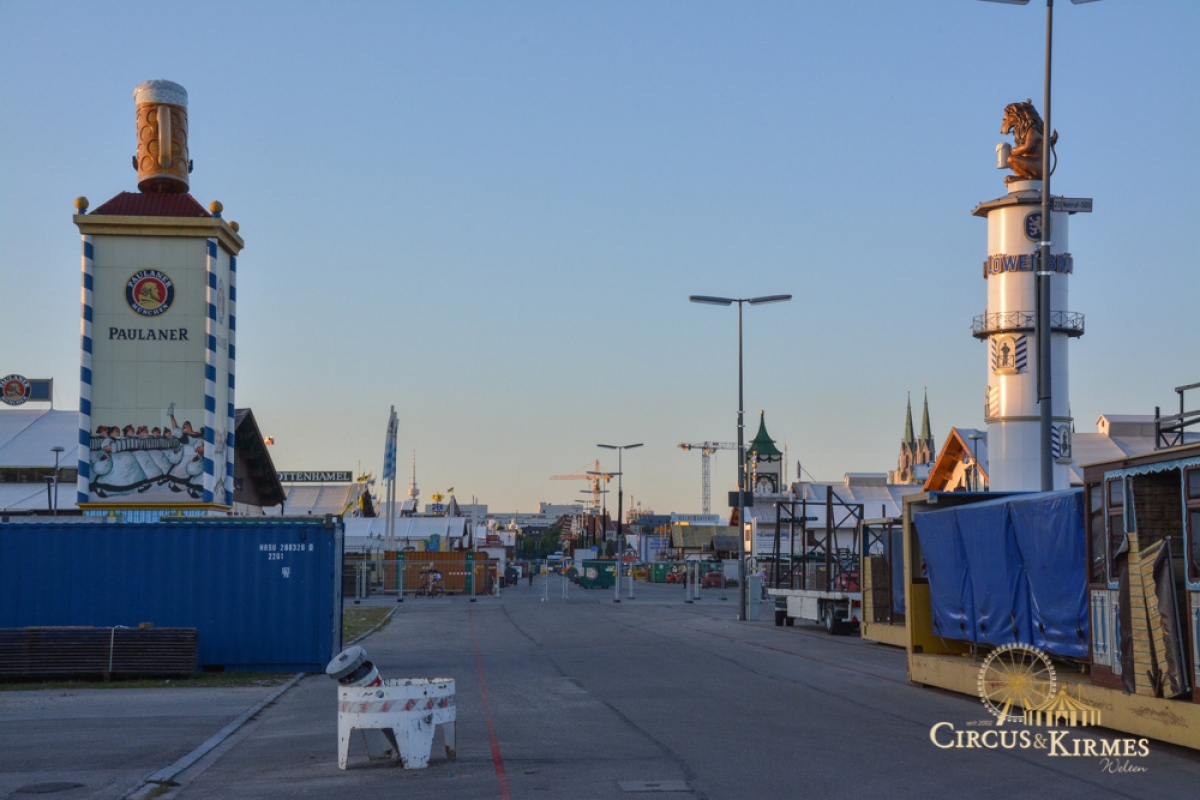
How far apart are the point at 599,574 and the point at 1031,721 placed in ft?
222

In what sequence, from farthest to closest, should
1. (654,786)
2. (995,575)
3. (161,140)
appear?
(161,140), (995,575), (654,786)

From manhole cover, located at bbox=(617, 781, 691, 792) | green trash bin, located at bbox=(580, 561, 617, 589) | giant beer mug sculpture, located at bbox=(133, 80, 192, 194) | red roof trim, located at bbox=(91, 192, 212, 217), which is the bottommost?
green trash bin, located at bbox=(580, 561, 617, 589)

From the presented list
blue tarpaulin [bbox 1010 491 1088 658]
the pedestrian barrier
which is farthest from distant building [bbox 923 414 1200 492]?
the pedestrian barrier

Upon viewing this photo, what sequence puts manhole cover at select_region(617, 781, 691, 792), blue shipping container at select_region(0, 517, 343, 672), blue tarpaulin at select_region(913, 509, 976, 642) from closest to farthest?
manhole cover at select_region(617, 781, 691, 792), blue tarpaulin at select_region(913, 509, 976, 642), blue shipping container at select_region(0, 517, 343, 672)

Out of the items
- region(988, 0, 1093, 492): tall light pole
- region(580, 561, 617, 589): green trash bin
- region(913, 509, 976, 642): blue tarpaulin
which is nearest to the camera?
region(913, 509, 976, 642): blue tarpaulin

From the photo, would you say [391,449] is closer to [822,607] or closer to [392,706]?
[822,607]

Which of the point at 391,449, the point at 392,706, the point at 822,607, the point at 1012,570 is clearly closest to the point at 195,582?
the point at 392,706

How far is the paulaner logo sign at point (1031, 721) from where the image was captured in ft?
42.2

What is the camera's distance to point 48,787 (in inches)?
439

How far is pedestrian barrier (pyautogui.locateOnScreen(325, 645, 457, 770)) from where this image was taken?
11461mm

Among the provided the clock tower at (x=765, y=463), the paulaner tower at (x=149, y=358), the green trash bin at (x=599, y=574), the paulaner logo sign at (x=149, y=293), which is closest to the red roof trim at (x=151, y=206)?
the paulaner tower at (x=149, y=358)

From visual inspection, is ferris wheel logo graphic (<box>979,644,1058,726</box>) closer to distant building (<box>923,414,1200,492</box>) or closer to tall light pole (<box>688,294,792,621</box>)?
tall light pole (<box>688,294,792,621</box>)

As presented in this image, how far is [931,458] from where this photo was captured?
185000 millimetres

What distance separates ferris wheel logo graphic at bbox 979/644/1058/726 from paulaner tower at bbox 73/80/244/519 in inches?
758
